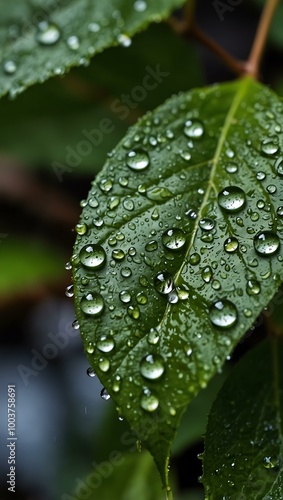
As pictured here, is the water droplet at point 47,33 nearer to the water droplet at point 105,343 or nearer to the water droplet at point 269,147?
the water droplet at point 269,147

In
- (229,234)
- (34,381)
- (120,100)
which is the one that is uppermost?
(120,100)

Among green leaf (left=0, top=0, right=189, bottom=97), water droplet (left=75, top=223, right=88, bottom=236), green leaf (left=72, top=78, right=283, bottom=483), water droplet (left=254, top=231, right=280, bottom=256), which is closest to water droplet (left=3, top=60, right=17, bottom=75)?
green leaf (left=0, top=0, right=189, bottom=97)

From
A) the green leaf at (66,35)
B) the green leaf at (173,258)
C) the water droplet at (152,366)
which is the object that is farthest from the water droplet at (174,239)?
the green leaf at (66,35)

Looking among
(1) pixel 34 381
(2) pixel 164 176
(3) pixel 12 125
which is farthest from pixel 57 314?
(2) pixel 164 176

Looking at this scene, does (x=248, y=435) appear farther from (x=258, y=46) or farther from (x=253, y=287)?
(x=258, y=46)

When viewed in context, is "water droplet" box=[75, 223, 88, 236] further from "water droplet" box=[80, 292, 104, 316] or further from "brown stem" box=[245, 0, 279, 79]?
"brown stem" box=[245, 0, 279, 79]

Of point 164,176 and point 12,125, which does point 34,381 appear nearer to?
point 12,125
